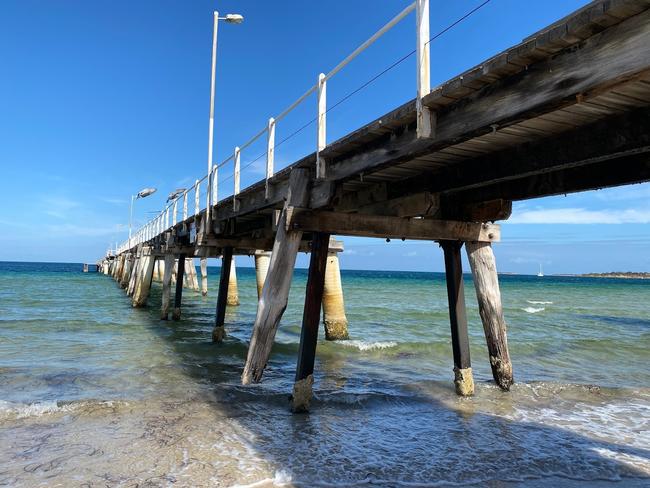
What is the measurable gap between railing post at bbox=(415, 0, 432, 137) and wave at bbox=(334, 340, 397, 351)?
30.2 ft

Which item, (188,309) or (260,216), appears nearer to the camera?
(260,216)

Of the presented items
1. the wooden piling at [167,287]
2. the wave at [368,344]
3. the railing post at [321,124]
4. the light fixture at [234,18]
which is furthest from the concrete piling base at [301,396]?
the wooden piling at [167,287]

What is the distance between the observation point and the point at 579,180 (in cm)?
540

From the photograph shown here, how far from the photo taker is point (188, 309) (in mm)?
23828

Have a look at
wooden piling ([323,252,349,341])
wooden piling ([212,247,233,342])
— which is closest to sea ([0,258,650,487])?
wooden piling ([212,247,233,342])

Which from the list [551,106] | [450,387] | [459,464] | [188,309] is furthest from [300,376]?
[188,309]

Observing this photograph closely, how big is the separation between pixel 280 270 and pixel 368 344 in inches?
280

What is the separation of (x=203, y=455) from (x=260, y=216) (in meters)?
7.06

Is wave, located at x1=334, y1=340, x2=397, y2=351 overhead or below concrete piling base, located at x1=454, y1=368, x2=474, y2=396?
below

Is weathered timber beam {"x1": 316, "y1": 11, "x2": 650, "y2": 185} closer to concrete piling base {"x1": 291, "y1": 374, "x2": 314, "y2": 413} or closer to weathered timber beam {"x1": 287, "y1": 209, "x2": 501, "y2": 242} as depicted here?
weathered timber beam {"x1": 287, "y1": 209, "x2": 501, "y2": 242}

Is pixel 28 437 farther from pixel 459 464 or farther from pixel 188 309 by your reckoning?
pixel 188 309

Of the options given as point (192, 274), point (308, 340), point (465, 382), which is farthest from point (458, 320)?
point (192, 274)

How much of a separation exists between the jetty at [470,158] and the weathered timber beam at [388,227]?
0.02 m

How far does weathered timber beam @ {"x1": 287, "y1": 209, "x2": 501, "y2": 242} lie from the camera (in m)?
6.63
